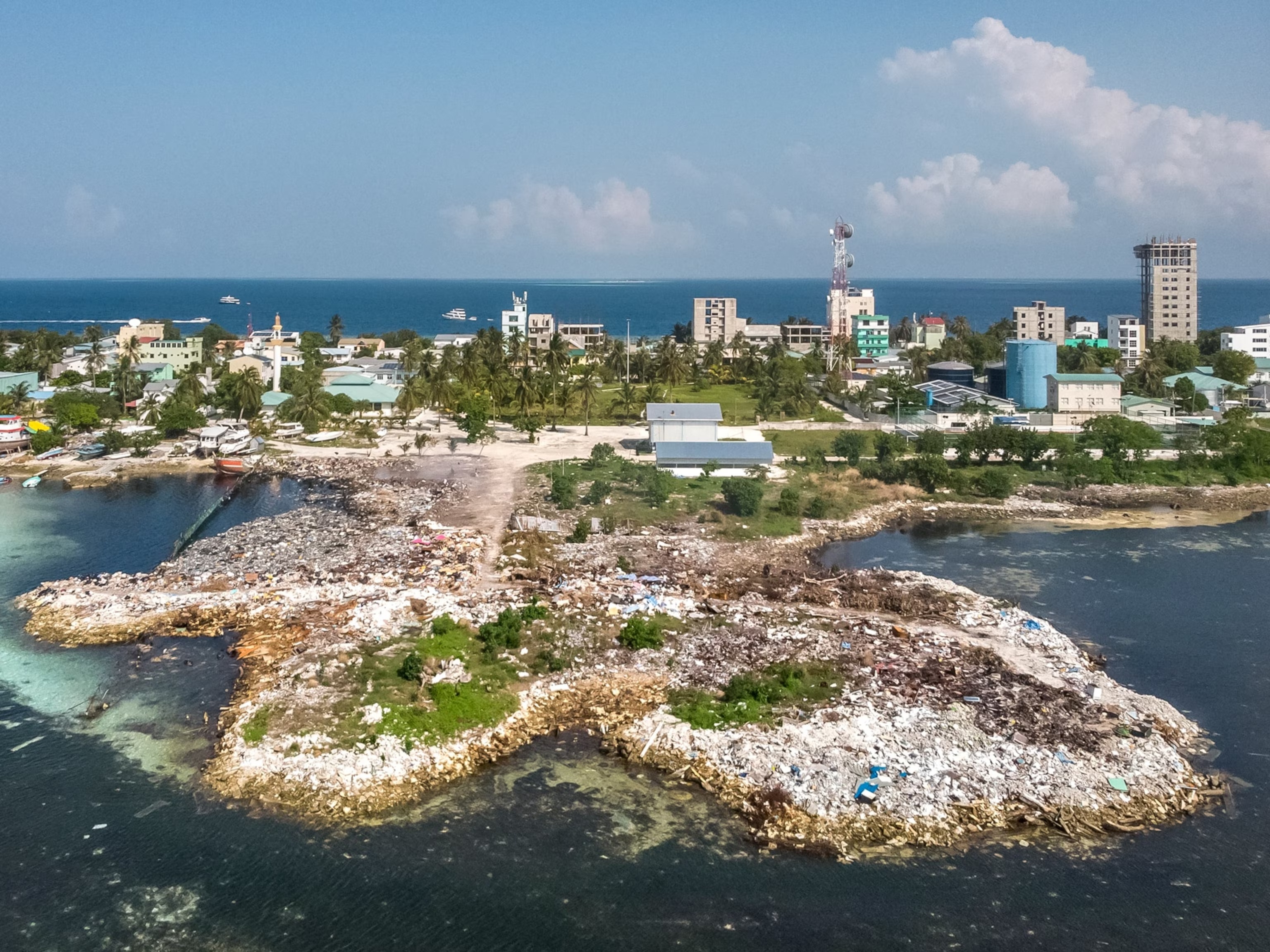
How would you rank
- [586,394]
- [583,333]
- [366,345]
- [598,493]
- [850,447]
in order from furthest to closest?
[583,333]
[366,345]
[586,394]
[850,447]
[598,493]

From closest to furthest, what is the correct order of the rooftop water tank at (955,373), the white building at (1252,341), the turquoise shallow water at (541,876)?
the turquoise shallow water at (541,876)
the rooftop water tank at (955,373)
the white building at (1252,341)

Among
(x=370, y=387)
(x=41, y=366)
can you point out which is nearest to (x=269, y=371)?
(x=370, y=387)

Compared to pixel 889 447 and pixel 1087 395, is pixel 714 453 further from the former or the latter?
pixel 1087 395

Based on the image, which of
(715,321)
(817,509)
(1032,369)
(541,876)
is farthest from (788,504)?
(715,321)

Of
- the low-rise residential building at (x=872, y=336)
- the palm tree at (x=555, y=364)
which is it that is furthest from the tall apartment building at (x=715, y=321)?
the palm tree at (x=555, y=364)

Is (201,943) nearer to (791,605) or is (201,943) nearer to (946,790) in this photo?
(946,790)

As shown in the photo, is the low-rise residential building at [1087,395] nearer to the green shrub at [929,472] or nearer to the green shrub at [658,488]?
the green shrub at [929,472]

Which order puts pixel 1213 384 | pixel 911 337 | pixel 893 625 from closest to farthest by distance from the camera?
pixel 893 625, pixel 1213 384, pixel 911 337
